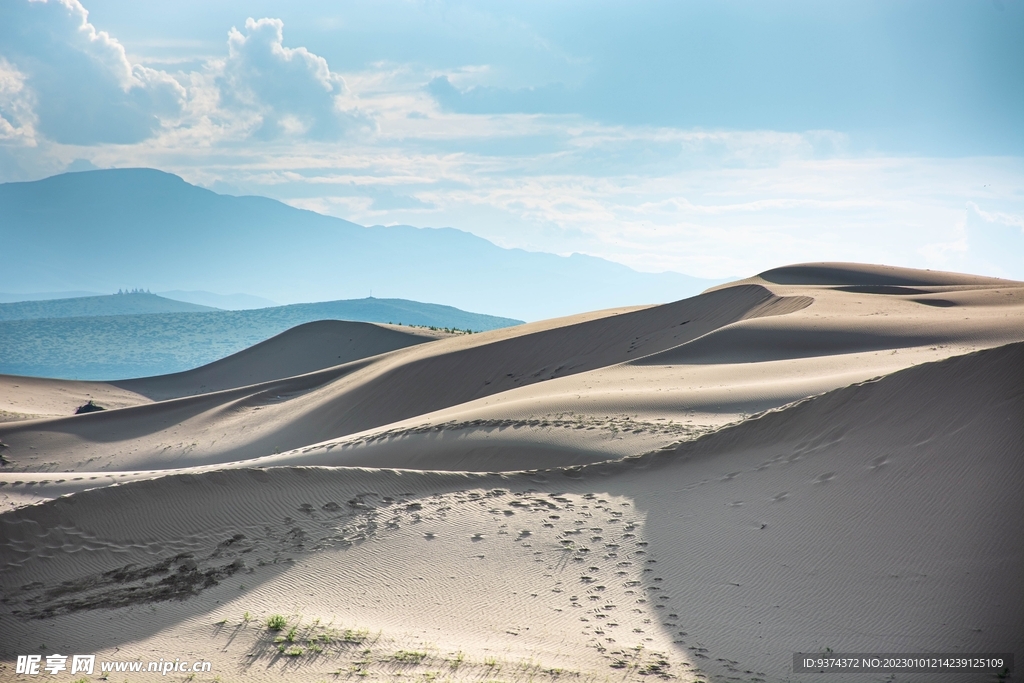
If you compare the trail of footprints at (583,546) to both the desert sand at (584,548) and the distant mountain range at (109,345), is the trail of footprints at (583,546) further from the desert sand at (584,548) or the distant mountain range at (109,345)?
the distant mountain range at (109,345)

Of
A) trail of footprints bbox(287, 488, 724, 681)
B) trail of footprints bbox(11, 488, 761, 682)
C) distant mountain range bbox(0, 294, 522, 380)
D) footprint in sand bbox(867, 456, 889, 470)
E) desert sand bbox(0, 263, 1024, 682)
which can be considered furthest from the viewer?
distant mountain range bbox(0, 294, 522, 380)

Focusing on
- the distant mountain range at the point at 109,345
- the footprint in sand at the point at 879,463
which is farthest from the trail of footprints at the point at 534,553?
the distant mountain range at the point at 109,345

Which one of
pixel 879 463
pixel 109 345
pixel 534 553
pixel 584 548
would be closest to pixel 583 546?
pixel 584 548

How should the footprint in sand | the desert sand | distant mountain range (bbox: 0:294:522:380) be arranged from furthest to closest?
distant mountain range (bbox: 0:294:522:380) → the footprint in sand → the desert sand

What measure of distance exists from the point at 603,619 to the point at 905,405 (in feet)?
16.0

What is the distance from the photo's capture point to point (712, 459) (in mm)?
9453

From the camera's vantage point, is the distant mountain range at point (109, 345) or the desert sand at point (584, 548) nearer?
the desert sand at point (584, 548)

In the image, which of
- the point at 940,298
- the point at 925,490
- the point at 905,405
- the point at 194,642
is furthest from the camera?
the point at 940,298

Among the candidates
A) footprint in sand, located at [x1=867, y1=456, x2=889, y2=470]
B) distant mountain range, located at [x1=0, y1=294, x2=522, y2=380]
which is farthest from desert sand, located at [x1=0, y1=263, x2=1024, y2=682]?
distant mountain range, located at [x1=0, y1=294, x2=522, y2=380]

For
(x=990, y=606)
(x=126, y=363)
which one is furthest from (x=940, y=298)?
(x=126, y=363)

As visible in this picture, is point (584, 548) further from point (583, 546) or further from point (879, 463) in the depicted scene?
point (879, 463)

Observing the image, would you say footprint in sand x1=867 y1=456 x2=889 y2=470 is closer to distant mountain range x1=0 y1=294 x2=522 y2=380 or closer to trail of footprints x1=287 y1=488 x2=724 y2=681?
trail of footprints x1=287 y1=488 x2=724 y2=681

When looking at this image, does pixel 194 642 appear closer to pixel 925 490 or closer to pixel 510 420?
pixel 925 490

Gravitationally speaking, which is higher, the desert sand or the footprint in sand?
the footprint in sand
